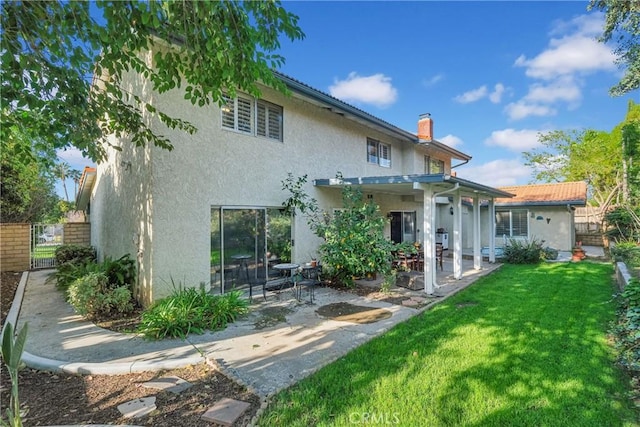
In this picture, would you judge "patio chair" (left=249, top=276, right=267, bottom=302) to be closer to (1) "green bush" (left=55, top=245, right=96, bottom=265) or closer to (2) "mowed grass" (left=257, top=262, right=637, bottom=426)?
(2) "mowed grass" (left=257, top=262, right=637, bottom=426)

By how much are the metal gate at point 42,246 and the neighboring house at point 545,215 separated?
1016 inches

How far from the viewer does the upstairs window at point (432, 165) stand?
60.7ft

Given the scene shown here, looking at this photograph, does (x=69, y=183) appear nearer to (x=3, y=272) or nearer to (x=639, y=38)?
(x=3, y=272)

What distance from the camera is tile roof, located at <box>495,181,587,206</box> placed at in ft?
62.6

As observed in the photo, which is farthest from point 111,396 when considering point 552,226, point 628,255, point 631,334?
point 552,226

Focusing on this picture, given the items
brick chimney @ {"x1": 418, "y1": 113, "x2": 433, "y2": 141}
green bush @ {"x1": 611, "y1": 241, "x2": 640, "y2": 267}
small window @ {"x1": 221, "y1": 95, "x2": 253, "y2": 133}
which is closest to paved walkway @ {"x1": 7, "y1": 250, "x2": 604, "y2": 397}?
small window @ {"x1": 221, "y1": 95, "x2": 253, "y2": 133}

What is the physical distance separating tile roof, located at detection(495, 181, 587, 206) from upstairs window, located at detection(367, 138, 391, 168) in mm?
10071

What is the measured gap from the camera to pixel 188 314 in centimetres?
636

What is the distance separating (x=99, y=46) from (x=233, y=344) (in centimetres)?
497

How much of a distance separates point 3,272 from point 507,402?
1809cm

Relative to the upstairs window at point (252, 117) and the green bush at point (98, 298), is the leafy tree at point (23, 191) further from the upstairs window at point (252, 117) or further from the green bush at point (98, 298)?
the upstairs window at point (252, 117)

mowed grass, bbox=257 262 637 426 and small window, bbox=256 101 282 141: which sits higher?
small window, bbox=256 101 282 141

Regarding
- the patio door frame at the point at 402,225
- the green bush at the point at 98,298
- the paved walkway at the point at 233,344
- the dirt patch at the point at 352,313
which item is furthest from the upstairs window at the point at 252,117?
the patio door frame at the point at 402,225

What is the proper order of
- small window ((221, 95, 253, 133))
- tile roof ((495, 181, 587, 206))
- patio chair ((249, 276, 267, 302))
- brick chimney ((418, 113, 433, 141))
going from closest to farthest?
patio chair ((249, 276, 267, 302)), small window ((221, 95, 253, 133)), brick chimney ((418, 113, 433, 141)), tile roof ((495, 181, 587, 206))
